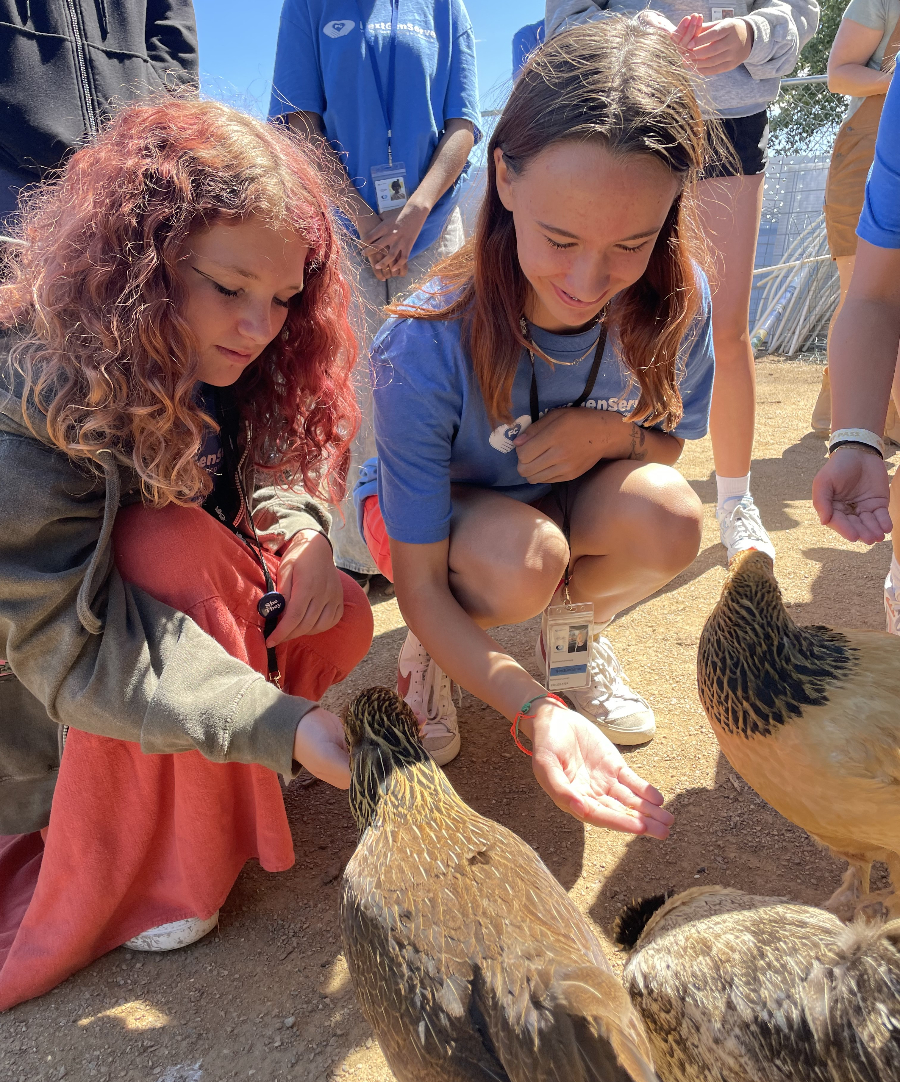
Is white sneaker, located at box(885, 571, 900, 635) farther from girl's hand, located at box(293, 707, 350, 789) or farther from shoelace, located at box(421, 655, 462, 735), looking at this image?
girl's hand, located at box(293, 707, 350, 789)

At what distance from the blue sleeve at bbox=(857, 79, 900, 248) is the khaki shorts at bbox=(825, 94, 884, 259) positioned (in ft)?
8.99

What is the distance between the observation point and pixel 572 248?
2.20 meters

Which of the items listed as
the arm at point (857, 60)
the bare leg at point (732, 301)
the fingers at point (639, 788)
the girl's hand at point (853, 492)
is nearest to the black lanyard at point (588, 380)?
the girl's hand at point (853, 492)

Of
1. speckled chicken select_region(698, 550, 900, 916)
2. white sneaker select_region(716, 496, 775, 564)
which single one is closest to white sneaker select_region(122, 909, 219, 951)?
speckled chicken select_region(698, 550, 900, 916)

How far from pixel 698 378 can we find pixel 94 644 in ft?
7.33

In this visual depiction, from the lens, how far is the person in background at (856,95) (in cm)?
439

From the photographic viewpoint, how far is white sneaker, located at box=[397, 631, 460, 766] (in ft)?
10.0

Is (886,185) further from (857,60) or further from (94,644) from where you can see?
(857,60)

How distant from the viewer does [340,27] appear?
3.83m

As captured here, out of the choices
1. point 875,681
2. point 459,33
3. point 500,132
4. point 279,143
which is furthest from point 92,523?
point 459,33

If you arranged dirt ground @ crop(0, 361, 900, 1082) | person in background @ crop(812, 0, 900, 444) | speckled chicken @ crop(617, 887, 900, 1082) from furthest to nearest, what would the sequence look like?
person in background @ crop(812, 0, 900, 444) → dirt ground @ crop(0, 361, 900, 1082) → speckled chicken @ crop(617, 887, 900, 1082)

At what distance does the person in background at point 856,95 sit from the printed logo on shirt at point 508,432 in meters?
2.22

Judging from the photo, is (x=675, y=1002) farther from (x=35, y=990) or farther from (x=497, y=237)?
(x=497, y=237)

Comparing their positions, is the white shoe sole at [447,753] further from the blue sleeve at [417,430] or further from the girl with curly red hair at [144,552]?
the blue sleeve at [417,430]
